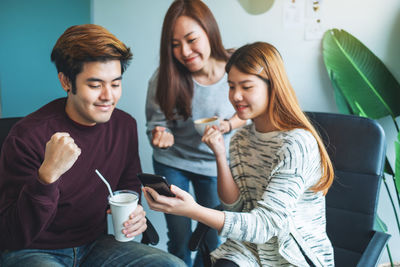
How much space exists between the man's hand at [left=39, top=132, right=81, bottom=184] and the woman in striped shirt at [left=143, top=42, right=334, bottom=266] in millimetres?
259

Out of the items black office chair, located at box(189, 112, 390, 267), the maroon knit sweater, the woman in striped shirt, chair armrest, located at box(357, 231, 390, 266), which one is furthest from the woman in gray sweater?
chair armrest, located at box(357, 231, 390, 266)

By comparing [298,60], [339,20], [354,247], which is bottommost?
[354,247]

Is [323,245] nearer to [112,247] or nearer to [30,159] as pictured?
[112,247]

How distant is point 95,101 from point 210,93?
0.61m

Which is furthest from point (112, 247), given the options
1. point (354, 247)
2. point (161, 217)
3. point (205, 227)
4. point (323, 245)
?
point (161, 217)

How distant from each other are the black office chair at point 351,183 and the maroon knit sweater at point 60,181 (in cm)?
40

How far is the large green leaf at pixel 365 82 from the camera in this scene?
1681 mm

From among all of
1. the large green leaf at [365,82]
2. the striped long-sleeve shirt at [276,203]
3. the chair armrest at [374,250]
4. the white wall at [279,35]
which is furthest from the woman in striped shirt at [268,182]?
the white wall at [279,35]

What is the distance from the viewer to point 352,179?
4.65 feet

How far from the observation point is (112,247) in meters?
1.34

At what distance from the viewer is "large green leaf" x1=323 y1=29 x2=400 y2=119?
1681mm

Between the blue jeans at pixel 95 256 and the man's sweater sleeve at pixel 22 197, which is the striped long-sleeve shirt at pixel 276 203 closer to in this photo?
the blue jeans at pixel 95 256

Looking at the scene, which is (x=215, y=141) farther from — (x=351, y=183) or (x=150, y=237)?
(x=351, y=183)

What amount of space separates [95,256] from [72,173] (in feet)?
1.02
